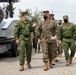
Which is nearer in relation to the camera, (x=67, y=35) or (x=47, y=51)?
(x=47, y=51)

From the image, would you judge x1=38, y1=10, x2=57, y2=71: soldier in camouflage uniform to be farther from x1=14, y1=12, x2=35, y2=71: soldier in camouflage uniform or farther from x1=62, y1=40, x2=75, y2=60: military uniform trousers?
x1=62, y1=40, x2=75, y2=60: military uniform trousers

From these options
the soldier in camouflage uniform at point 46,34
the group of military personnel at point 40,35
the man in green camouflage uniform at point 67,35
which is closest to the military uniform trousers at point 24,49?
the group of military personnel at point 40,35

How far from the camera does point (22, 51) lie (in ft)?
35.6

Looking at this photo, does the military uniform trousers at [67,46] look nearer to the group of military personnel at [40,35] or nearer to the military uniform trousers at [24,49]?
the group of military personnel at [40,35]

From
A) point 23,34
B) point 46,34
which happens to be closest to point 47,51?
point 46,34

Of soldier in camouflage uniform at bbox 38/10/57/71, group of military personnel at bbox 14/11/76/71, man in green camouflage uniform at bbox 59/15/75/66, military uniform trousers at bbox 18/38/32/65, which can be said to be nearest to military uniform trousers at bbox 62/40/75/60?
man in green camouflage uniform at bbox 59/15/75/66

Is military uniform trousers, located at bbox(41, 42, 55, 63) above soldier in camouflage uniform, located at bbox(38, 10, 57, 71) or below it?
below

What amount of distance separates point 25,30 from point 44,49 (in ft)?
2.79

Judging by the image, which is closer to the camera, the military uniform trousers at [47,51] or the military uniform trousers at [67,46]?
the military uniform trousers at [47,51]

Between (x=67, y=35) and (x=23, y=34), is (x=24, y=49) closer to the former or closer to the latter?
(x=23, y=34)

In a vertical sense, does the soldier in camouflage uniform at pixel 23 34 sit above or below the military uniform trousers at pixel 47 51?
above

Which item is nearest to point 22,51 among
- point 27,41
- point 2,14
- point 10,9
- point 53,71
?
point 27,41

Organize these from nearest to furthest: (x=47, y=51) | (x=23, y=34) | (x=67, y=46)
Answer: (x=47, y=51)
(x=23, y=34)
(x=67, y=46)

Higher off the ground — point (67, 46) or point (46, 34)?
point (46, 34)
